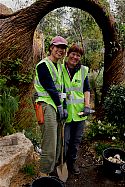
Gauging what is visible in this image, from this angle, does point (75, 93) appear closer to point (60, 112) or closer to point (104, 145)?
point (60, 112)

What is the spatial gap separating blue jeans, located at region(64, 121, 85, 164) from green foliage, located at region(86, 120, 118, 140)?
1.45m

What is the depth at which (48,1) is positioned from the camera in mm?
4887

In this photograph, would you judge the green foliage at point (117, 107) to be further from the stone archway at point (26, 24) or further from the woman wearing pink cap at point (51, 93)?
A: the woman wearing pink cap at point (51, 93)

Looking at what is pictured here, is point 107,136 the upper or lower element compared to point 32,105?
lower

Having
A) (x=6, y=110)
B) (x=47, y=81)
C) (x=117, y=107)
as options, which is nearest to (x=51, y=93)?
(x=47, y=81)

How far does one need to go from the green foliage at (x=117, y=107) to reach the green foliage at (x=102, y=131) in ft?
0.36

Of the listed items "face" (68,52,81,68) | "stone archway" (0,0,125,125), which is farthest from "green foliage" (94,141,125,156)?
"face" (68,52,81,68)

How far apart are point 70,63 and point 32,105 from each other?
205 centimetres

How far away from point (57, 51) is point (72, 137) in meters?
1.21

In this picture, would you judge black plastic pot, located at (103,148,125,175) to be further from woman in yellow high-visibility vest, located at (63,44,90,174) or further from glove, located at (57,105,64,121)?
glove, located at (57,105,64,121)

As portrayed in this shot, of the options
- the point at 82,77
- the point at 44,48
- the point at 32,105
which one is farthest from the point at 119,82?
the point at 44,48

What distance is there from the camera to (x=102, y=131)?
17.1ft

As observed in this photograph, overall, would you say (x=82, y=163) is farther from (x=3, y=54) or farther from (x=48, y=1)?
(x=48, y=1)

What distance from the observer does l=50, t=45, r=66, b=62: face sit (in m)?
3.12
